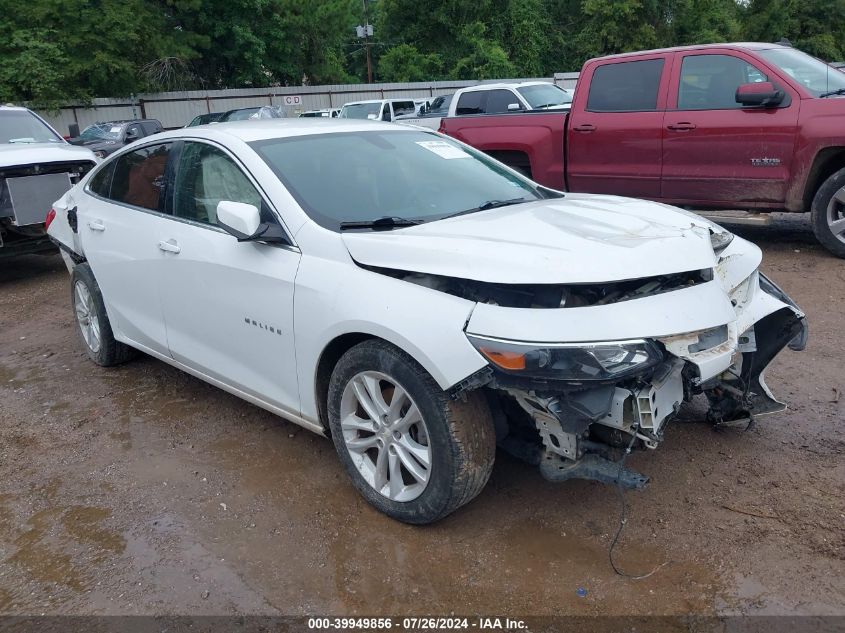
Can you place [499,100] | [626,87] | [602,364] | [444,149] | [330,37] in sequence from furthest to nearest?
[330,37], [499,100], [626,87], [444,149], [602,364]

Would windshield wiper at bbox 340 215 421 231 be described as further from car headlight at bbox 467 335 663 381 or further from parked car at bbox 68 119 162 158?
parked car at bbox 68 119 162 158

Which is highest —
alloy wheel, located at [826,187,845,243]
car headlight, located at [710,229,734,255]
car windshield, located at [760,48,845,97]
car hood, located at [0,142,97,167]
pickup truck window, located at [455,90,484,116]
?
car windshield, located at [760,48,845,97]

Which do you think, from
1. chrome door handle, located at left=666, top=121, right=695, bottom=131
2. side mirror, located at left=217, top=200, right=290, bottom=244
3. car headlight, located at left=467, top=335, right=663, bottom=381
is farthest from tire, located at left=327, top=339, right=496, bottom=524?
chrome door handle, located at left=666, top=121, right=695, bottom=131

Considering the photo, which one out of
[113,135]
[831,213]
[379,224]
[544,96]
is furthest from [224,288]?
[113,135]

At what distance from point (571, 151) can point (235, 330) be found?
535 cm

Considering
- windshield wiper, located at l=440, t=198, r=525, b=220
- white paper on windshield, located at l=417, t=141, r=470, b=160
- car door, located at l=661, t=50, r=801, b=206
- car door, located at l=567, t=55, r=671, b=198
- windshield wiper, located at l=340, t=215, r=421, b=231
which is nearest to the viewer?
windshield wiper, located at l=340, t=215, r=421, b=231

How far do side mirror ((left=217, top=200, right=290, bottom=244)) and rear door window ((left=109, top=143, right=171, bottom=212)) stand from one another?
1.03 metres

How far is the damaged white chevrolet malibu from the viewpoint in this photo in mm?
2746

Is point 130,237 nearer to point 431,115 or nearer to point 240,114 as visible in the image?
point 431,115

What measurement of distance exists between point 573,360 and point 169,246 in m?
2.47

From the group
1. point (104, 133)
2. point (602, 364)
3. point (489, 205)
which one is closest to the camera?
point (602, 364)

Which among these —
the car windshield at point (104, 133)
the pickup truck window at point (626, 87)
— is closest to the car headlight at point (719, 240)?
the pickup truck window at point (626, 87)

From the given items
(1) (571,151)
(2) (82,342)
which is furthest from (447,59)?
(2) (82,342)

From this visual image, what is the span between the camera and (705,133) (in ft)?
23.2
